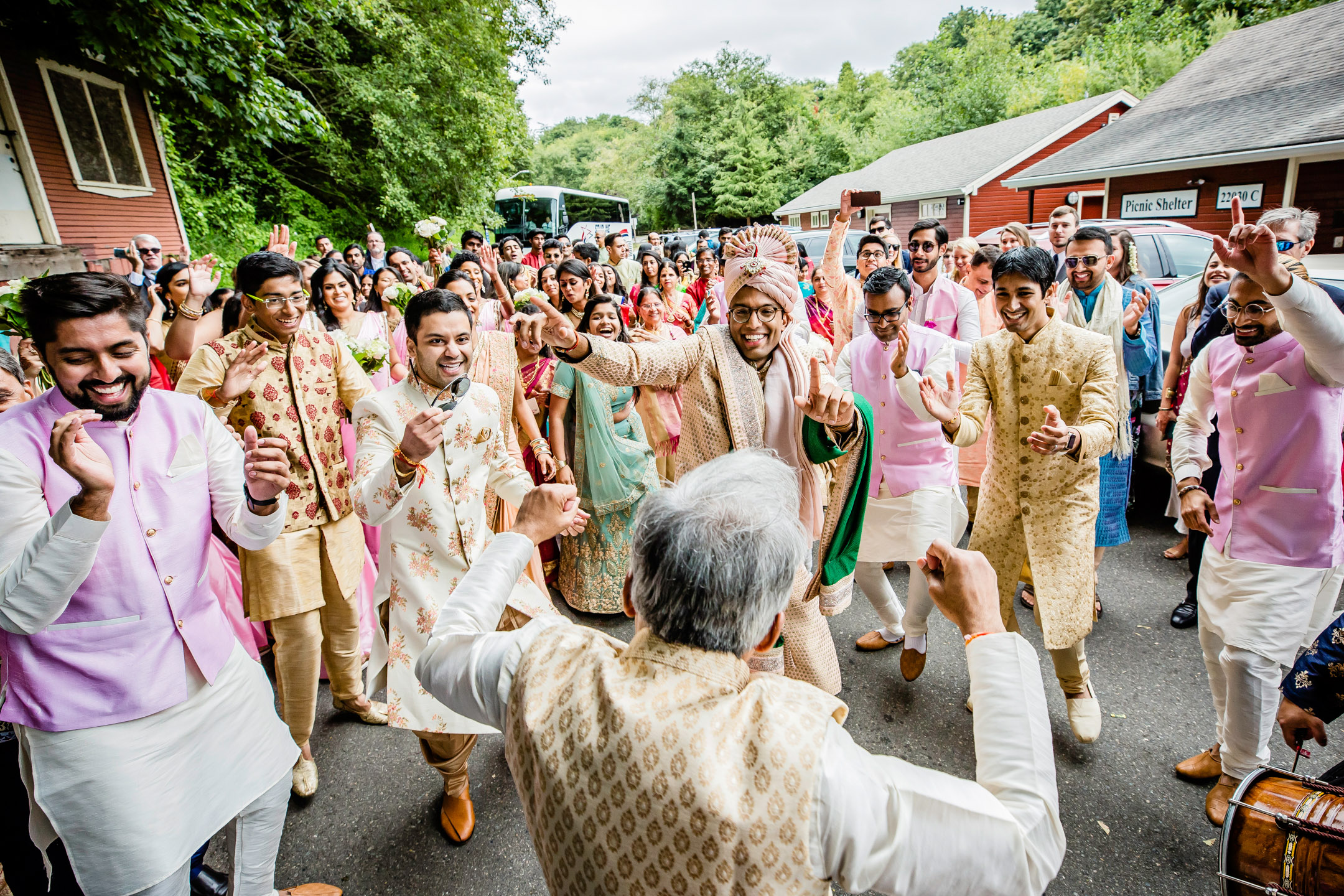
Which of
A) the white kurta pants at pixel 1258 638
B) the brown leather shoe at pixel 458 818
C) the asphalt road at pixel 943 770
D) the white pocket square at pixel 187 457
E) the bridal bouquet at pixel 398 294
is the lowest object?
the asphalt road at pixel 943 770

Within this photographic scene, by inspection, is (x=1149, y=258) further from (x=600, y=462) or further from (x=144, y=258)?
(x=144, y=258)

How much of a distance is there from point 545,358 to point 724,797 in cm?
368

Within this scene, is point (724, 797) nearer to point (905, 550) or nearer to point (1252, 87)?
point (905, 550)

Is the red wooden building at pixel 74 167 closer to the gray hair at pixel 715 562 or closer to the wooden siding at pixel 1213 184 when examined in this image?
the gray hair at pixel 715 562

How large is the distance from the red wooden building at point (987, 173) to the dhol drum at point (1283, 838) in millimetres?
20570

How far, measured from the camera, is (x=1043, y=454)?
2.78 metres

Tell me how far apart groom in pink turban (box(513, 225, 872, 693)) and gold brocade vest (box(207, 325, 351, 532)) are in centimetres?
99

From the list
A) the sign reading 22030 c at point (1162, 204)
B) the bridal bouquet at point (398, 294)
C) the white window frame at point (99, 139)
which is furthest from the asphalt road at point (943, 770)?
the sign reading 22030 c at point (1162, 204)

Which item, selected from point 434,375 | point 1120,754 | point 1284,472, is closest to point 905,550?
point 1120,754

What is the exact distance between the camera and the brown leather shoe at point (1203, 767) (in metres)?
2.61

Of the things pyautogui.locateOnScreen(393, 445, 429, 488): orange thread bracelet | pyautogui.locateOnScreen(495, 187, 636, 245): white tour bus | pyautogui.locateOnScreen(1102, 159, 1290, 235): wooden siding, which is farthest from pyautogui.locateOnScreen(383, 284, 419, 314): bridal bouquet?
pyautogui.locateOnScreen(495, 187, 636, 245): white tour bus

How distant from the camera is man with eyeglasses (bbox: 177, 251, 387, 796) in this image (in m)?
2.73

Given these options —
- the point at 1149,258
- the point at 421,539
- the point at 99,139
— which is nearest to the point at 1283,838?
the point at 421,539

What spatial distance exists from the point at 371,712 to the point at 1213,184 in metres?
18.5
